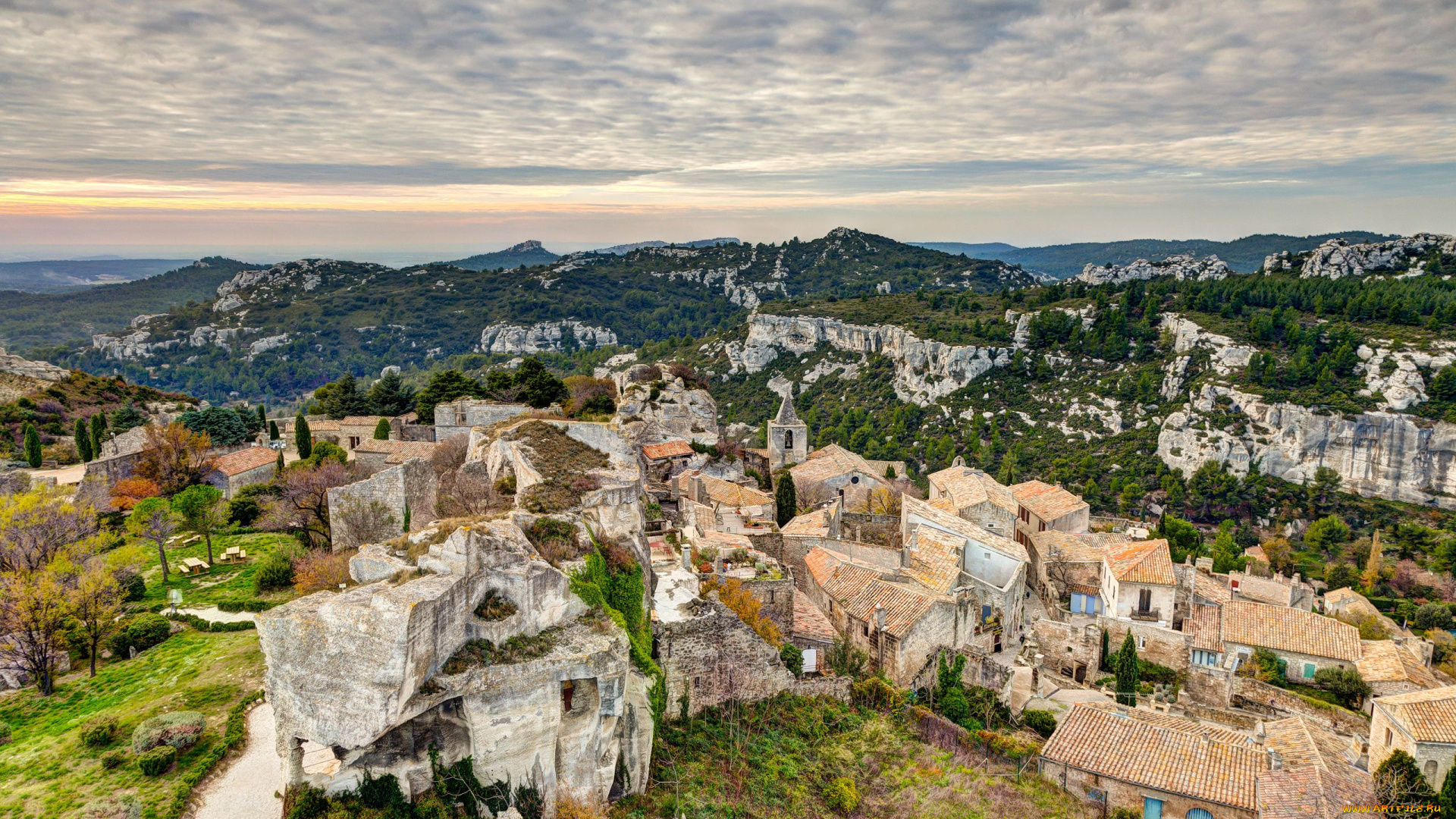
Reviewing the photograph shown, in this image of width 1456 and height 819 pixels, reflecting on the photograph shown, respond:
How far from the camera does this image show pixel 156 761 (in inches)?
616

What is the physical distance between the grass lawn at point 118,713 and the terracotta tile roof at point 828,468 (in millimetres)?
27957

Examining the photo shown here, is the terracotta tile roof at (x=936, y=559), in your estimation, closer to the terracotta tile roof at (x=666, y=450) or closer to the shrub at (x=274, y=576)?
the terracotta tile roof at (x=666, y=450)

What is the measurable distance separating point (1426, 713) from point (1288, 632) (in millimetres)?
9634

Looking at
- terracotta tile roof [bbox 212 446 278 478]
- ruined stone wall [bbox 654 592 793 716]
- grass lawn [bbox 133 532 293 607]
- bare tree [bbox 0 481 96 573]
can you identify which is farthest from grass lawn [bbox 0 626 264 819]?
terracotta tile roof [bbox 212 446 278 478]

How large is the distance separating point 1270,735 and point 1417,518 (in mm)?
55967

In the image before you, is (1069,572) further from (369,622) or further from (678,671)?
(369,622)

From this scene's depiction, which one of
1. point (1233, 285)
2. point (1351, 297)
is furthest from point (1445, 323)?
point (1233, 285)

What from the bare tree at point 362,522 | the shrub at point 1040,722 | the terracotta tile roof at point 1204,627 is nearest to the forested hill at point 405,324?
the terracotta tile roof at point 1204,627

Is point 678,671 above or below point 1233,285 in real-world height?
below

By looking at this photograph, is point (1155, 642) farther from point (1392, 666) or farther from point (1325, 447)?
→ point (1325, 447)

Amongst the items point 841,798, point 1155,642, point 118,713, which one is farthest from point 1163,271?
point 118,713

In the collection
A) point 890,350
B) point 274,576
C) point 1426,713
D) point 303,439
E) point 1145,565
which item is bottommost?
point 1426,713

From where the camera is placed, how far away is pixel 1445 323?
7712 centimetres

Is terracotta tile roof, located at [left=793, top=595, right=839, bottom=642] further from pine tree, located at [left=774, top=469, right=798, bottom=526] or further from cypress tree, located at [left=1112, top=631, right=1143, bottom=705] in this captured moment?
pine tree, located at [left=774, top=469, right=798, bottom=526]
